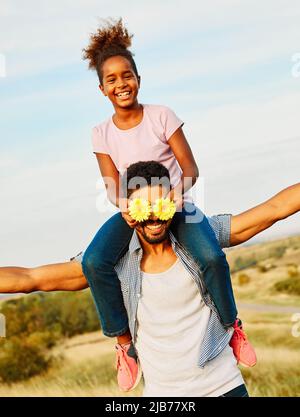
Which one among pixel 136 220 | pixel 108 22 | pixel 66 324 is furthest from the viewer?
pixel 66 324

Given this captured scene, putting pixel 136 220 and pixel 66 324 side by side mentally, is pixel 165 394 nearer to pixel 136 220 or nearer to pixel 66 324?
pixel 136 220

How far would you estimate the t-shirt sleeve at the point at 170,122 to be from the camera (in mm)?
6145

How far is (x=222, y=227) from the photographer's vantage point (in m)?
5.74

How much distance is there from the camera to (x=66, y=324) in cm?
1714

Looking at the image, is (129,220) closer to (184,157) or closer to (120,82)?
(184,157)

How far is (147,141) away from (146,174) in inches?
24.4

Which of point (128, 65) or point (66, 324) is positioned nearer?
point (128, 65)

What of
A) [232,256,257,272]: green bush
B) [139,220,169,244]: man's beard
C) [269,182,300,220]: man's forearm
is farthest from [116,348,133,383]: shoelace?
[232,256,257,272]: green bush

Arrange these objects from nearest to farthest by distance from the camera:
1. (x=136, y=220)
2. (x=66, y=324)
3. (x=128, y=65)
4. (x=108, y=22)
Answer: (x=136, y=220) < (x=128, y=65) < (x=108, y=22) < (x=66, y=324)

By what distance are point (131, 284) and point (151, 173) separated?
0.61 meters

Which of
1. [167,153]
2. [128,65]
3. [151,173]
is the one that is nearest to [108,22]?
[128,65]

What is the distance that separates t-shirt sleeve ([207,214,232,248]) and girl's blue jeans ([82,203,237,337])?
0.21 ft

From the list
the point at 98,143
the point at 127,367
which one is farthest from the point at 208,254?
the point at 98,143
